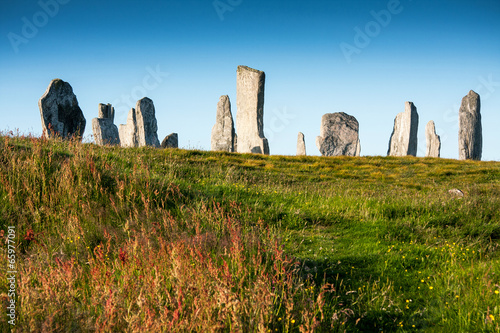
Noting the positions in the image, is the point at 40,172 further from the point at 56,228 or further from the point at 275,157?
the point at 275,157

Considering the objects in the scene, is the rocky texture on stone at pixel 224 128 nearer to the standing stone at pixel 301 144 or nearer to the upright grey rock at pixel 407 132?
the standing stone at pixel 301 144

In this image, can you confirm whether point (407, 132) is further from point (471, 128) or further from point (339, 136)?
point (339, 136)

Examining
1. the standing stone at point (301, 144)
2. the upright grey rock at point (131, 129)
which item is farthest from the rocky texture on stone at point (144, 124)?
the standing stone at point (301, 144)

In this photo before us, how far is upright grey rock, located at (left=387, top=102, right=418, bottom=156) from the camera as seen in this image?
28.9 meters

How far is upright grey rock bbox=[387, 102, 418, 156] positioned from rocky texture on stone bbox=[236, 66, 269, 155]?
44.2 ft

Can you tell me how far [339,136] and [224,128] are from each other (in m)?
9.34

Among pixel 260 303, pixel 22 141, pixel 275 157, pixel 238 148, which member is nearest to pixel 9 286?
pixel 260 303

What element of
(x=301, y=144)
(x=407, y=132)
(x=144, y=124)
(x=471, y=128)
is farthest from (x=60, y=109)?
(x=471, y=128)

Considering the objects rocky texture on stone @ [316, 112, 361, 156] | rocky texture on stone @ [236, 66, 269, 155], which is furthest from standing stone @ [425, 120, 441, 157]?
rocky texture on stone @ [236, 66, 269, 155]

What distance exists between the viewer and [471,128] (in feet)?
85.9

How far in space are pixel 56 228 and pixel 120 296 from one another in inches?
120

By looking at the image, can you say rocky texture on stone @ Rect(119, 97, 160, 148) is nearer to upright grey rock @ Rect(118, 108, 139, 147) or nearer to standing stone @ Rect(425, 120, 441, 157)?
upright grey rock @ Rect(118, 108, 139, 147)

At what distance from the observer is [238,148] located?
2317 centimetres

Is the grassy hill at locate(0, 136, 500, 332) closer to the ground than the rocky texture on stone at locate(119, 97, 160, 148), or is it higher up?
closer to the ground
